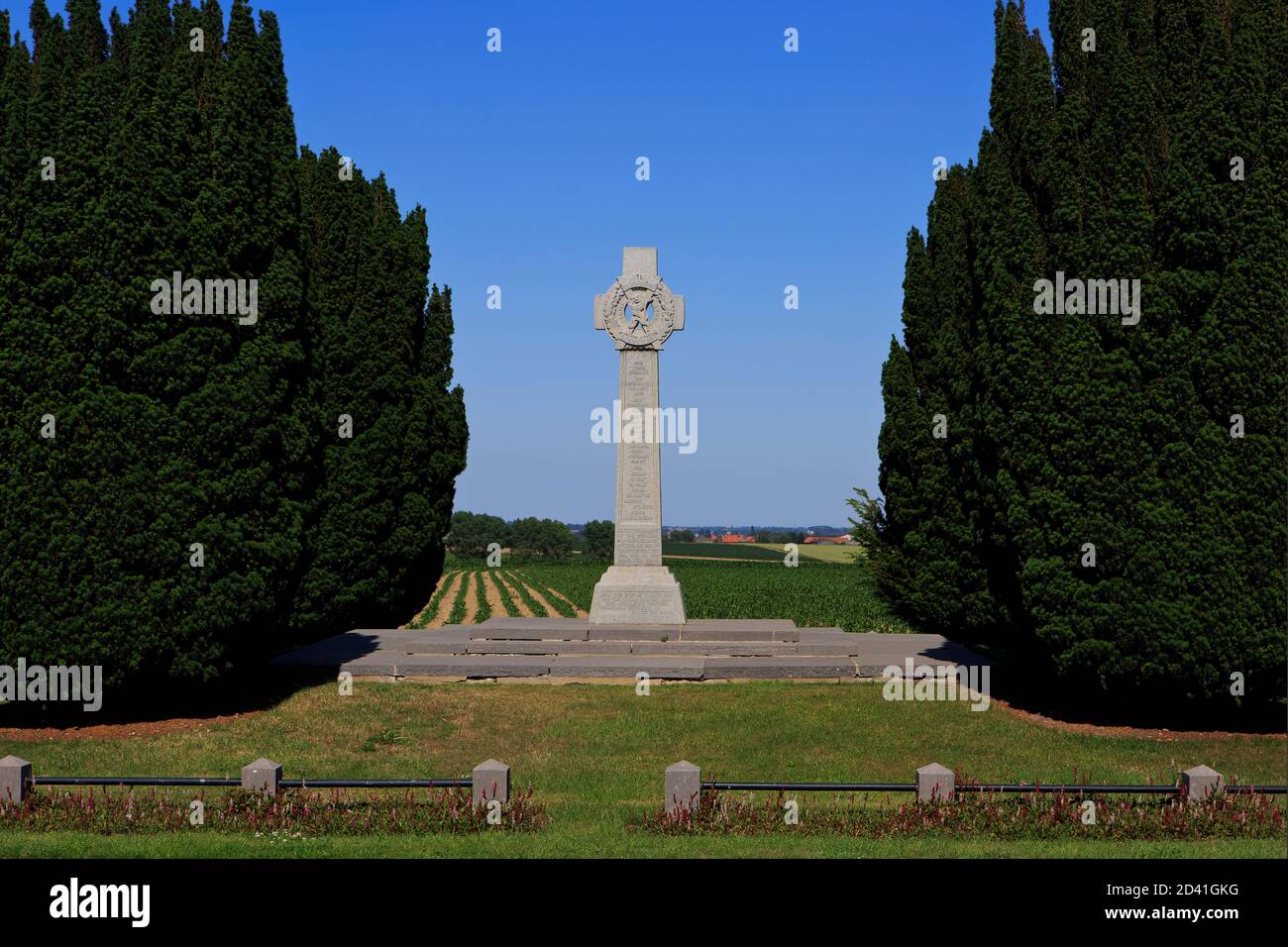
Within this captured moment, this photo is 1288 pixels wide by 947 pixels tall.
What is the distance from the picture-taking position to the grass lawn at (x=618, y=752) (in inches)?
488

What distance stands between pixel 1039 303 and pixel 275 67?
47.9 ft

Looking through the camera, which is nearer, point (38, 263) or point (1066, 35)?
point (38, 263)

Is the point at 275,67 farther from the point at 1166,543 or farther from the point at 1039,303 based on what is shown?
the point at 1166,543

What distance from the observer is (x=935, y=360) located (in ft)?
96.2

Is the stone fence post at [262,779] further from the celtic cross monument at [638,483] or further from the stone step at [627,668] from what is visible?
the celtic cross monument at [638,483]

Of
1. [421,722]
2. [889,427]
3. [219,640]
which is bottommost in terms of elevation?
[421,722]

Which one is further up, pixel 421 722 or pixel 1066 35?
pixel 1066 35

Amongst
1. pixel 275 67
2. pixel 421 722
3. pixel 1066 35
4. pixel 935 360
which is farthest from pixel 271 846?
pixel 935 360

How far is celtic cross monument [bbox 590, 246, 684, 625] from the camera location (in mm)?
27766

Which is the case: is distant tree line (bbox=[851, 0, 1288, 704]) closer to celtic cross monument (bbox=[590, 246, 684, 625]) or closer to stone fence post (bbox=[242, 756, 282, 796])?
celtic cross monument (bbox=[590, 246, 684, 625])

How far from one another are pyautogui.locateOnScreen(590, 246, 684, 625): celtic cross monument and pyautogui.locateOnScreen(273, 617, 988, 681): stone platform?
2.21ft

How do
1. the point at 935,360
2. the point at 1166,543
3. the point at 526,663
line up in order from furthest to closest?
the point at 935,360 < the point at 526,663 < the point at 1166,543

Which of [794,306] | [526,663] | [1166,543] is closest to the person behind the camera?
[1166,543]

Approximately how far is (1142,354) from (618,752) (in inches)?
416
